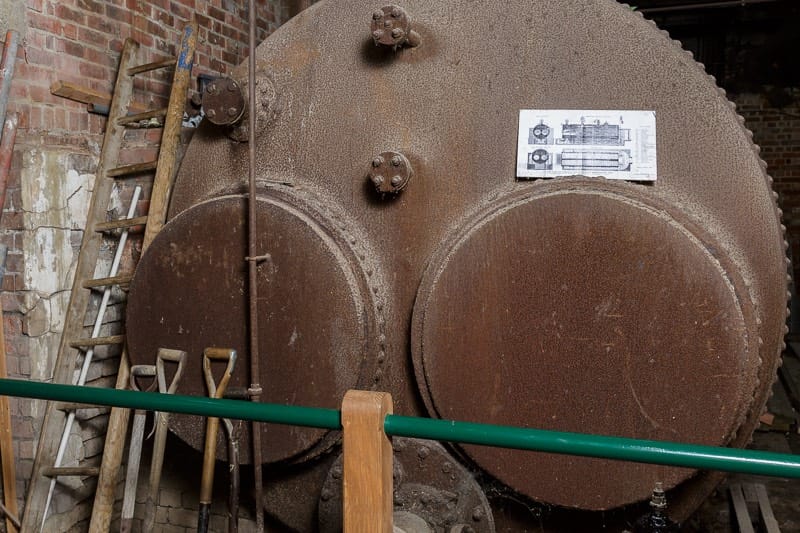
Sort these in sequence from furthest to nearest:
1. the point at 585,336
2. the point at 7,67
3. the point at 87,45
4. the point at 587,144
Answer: the point at 87,45 < the point at 7,67 < the point at 587,144 < the point at 585,336

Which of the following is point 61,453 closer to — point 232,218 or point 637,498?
point 232,218

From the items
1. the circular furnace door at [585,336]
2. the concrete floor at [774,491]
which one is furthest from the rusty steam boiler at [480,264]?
the concrete floor at [774,491]

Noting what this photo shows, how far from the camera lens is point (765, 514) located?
2.86 meters

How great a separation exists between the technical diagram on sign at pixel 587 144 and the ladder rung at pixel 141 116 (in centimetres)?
156

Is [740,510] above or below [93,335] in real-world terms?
below

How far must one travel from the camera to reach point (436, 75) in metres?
2.06

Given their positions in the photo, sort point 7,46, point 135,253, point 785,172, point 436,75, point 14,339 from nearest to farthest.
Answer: point 436,75, point 7,46, point 14,339, point 135,253, point 785,172

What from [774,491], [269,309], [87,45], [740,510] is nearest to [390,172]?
[269,309]

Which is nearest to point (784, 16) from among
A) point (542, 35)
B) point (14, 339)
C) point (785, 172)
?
point (785, 172)

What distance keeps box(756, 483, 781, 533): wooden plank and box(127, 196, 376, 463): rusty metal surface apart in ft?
6.08

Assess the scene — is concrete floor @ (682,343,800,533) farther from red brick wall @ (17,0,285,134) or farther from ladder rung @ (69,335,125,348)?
red brick wall @ (17,0,285,134)

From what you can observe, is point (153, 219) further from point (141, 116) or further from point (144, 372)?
point (144, 372)

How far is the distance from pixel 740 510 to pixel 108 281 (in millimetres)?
2711

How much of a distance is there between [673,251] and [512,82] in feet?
2.18
